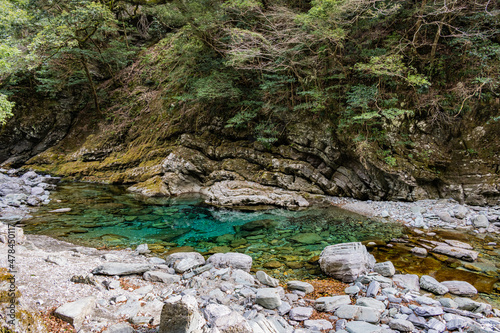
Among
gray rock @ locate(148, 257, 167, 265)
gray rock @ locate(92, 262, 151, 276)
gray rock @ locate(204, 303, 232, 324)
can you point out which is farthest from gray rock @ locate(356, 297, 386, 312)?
gray rock @ locate(148, 257, 167, 265)

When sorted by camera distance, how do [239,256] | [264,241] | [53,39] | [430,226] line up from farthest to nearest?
1. [53,39]
2. [430,226]
3. [264,241]
4. [239,256]

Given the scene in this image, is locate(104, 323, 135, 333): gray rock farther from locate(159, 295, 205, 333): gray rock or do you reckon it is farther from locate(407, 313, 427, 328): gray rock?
locate(407, 313, 427, 328): gray rock

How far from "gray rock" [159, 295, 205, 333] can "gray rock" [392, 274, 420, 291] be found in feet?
11.5

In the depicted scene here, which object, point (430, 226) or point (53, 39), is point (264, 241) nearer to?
point (430, 226)

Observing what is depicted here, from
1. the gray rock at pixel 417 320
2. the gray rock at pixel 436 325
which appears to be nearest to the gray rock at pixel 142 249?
the gray rock at pixel 417 320

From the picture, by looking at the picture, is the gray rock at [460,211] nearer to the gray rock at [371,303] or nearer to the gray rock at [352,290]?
the gray rock at [352,290]

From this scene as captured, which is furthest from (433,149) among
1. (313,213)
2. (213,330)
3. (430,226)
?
(213,330)

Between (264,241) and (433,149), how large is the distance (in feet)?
24.5

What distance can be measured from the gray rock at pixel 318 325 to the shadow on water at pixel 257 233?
1.67m

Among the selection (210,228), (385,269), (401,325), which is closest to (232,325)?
(401,325)

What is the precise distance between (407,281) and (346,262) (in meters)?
0.97

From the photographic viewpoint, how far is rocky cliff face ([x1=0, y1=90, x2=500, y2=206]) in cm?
846

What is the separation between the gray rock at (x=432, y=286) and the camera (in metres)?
3.82

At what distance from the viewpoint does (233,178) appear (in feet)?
36.4
